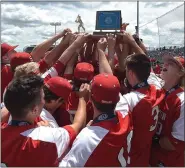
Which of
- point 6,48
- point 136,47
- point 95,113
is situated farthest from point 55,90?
point 6,48

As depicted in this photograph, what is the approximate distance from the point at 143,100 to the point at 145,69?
357 millimetres

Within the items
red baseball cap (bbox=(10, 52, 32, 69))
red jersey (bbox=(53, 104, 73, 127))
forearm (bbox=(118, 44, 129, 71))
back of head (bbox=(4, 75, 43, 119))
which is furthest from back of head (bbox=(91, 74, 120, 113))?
red baseball cap (bbox=(10, 52, 32, 69))

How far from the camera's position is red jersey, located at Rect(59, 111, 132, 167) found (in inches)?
80.0

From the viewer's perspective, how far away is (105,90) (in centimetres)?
219

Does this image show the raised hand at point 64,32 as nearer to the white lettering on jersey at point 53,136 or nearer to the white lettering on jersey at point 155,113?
the white lettering on jersey at point 155,113

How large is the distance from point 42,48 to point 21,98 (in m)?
1.96

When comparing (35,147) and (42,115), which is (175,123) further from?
(35,147)

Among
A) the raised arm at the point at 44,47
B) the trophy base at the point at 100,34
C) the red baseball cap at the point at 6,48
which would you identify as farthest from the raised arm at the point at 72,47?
the red baseball cap at the point at 6,48

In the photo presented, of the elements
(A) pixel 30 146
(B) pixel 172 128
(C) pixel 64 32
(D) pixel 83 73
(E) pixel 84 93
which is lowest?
(B) pixel 172 128

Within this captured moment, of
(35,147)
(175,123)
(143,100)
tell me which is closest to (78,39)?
(143,100)

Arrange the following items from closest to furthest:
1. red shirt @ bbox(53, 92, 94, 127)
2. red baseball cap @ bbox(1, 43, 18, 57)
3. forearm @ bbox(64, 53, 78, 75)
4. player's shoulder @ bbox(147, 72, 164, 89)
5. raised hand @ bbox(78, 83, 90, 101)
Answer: raised hand @ bbox(78, 83, 90, 101) → red shirt @ bbox(53, 92, 94, 127) → player's shoulder @ bbox(147, 72, 164, 89) → forearm @ bbox(64, 53, 78, 75) → red baseball cap @ bbox(1, 43, 18, 57)

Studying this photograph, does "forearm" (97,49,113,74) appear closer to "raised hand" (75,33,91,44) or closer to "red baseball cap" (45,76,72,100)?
"raised hand" (75,33,91,44)

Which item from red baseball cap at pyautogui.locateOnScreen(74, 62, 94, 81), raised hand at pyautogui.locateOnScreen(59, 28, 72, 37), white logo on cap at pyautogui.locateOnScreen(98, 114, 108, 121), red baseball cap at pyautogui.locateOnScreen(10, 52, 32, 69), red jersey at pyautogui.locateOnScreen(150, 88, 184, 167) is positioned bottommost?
red jersey at pyautogui.locateOnScreen(150, 88, 184, 167)

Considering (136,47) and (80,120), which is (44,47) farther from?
(80,120)
